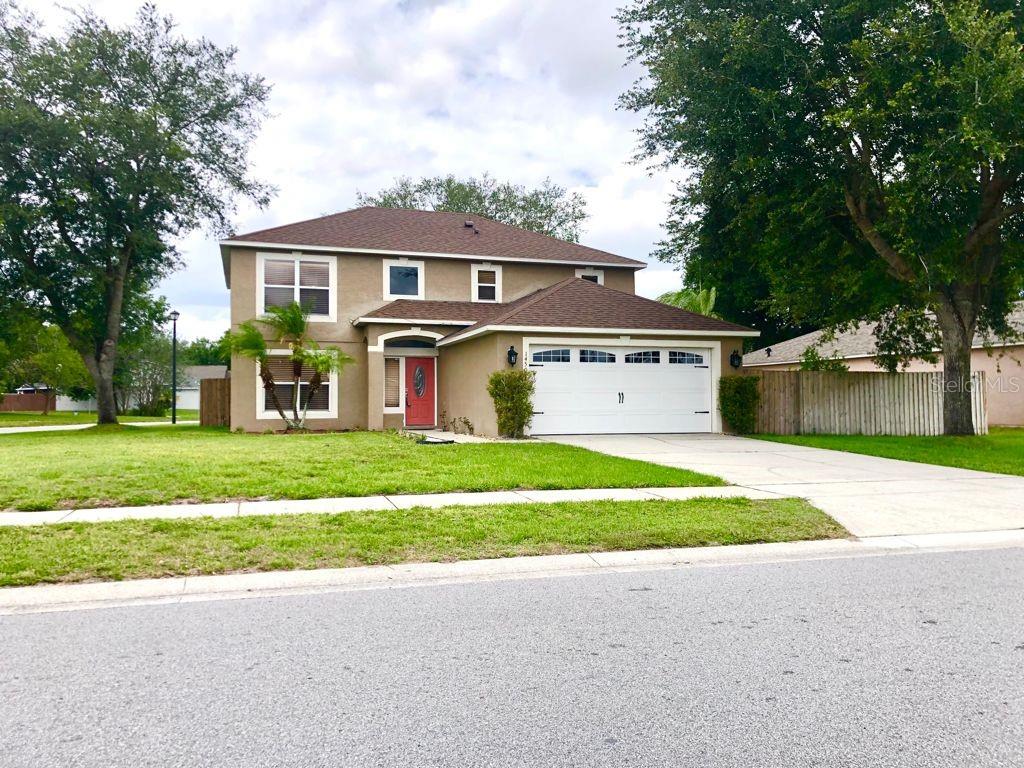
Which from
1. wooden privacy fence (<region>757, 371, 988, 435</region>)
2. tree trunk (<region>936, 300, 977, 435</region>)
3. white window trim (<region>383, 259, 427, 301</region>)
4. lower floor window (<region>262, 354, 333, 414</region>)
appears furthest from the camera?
white window trim (<region>383, 259, 427, 301</region>)

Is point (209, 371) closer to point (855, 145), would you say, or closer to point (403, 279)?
point (403, 279)

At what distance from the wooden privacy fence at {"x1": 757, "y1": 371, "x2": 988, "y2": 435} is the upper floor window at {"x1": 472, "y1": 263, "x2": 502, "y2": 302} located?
843cm

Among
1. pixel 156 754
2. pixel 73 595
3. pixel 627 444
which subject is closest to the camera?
pixel 156 754

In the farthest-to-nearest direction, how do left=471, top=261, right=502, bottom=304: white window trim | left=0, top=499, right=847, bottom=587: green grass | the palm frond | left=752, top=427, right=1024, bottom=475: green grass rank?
1. left=471, top=261, right=502, bottom=304: white window trim
2. the palm frond
3. left=752, top=427, right=1024, bottom=475: green grass
4. left=0, top=499, right=847, bottom=587: green grass

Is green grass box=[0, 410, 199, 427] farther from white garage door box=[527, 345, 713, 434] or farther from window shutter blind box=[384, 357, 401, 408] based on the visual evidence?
white garage door box=[527, 345, 713, 434]

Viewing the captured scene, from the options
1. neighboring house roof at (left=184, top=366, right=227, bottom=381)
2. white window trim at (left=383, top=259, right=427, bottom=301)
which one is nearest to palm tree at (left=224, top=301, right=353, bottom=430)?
white window trim at (left=383, top=259, right=427, bottom=301)

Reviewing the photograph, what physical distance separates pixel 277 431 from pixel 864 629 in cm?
1845

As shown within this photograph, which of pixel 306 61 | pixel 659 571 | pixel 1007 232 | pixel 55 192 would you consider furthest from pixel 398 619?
pixel 55 192

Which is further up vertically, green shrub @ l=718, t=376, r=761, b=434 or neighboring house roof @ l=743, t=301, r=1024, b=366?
neighboring house roof @ l=743, t=301, r=1024, b=366

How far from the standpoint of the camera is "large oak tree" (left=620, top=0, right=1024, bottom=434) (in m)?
13.9

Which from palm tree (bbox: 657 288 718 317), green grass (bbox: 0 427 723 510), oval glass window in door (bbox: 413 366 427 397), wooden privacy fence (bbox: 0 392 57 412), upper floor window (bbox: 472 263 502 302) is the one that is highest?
palm tree (bbox: 657 288 718 317)

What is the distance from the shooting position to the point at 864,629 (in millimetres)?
4363

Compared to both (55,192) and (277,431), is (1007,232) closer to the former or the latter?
(277,431)

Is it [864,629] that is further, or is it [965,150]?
[965,150]
